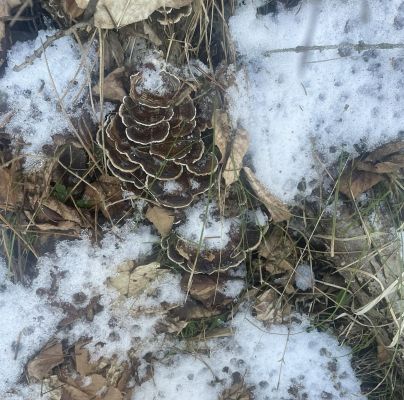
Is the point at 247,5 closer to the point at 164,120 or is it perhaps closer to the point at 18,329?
the point at 164,120

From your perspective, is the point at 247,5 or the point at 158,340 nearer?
the point at 247,5

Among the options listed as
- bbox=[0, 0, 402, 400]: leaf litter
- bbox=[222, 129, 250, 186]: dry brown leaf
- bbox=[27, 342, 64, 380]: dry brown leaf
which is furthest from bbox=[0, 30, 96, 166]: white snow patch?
bbox=[27, 342, 64, 380]: dry brown leaf

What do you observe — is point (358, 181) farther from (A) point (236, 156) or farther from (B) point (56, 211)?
(B) point (56, 211)

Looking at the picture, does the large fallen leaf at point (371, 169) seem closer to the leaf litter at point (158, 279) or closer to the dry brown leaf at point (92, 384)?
the leaf litter at point (158, 279)

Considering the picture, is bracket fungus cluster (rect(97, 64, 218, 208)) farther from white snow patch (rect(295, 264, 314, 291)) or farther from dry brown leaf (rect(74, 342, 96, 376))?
dry brown leaf (rect(74, 342, 96, 376))

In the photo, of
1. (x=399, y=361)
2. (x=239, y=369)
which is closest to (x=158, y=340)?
(x=239, y=369)

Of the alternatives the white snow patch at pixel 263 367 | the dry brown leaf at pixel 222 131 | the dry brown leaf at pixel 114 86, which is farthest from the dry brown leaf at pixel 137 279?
the dry brown leaf at pixel 114 86

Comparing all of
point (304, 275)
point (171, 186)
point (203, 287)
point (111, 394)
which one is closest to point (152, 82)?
point (171, 186)
